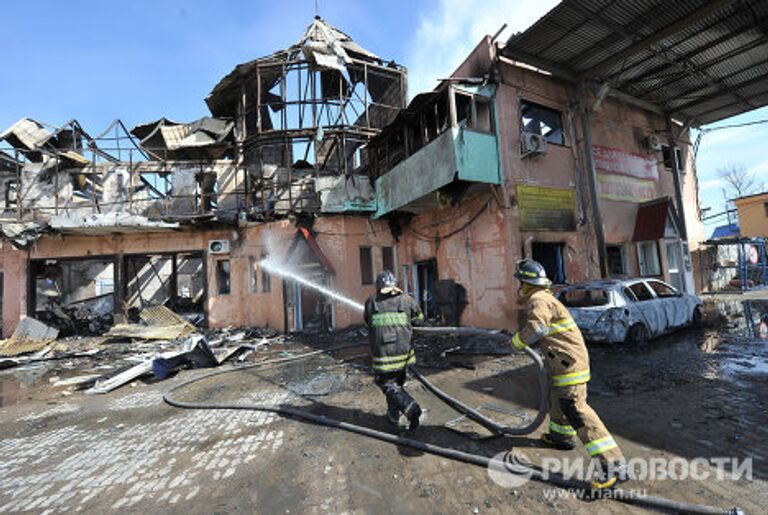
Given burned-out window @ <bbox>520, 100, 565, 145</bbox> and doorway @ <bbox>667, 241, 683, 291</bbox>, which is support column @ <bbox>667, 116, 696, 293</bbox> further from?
burned-out window @ <bbox>520, 100, 565, 145</bbox>

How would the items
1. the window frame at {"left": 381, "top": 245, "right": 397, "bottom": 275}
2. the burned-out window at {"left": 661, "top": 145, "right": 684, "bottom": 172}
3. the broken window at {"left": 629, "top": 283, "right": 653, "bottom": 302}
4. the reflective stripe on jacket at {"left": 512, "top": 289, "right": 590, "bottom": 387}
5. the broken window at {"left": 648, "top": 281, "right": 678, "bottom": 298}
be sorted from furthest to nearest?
1. the window frame at {"left": 381, "top": 245, "right": 397, "bottom": 275}
2. the burned-out window at {"left": 661, "top": 145, "right": 684, "bottom": 172}
3. the broken window at {"left": 648, "top": 281, "right": 678, "bottom": 298}
4. the broken window at {"left": 629, "top": 283, "right": 653, "bottom": 302}
5. the reflective stripe on jacket at {"left": 512, "top": 289, "right": 590, "bottom": 387}

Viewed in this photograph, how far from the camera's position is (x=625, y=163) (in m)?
12.0

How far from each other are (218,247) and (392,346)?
12.0 m

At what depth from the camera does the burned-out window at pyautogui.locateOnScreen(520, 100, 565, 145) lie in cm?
1090

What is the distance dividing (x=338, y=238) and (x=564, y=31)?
9.26 m

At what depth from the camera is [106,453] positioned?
3.99 metres

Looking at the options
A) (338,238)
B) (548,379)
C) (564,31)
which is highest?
(564,31)

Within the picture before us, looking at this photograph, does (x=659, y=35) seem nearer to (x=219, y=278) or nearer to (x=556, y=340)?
(x=556, y=340)

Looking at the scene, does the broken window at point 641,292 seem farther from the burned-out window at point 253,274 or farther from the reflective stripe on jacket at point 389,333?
the burned-out window at point 253,274

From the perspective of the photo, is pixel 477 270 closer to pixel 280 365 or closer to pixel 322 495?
pixel 280 365

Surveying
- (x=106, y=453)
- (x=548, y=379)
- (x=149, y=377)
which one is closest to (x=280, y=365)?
(x=149, y=377)

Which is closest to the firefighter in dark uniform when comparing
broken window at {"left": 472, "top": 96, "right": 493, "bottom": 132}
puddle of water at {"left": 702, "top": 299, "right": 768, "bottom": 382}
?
puddle of water at {"left": 702, "top": 299, "right": 768, "bottom": 382}

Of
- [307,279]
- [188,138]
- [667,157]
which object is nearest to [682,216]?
[667,157]

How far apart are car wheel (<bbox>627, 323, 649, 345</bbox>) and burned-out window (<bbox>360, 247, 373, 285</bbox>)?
8.58 m
